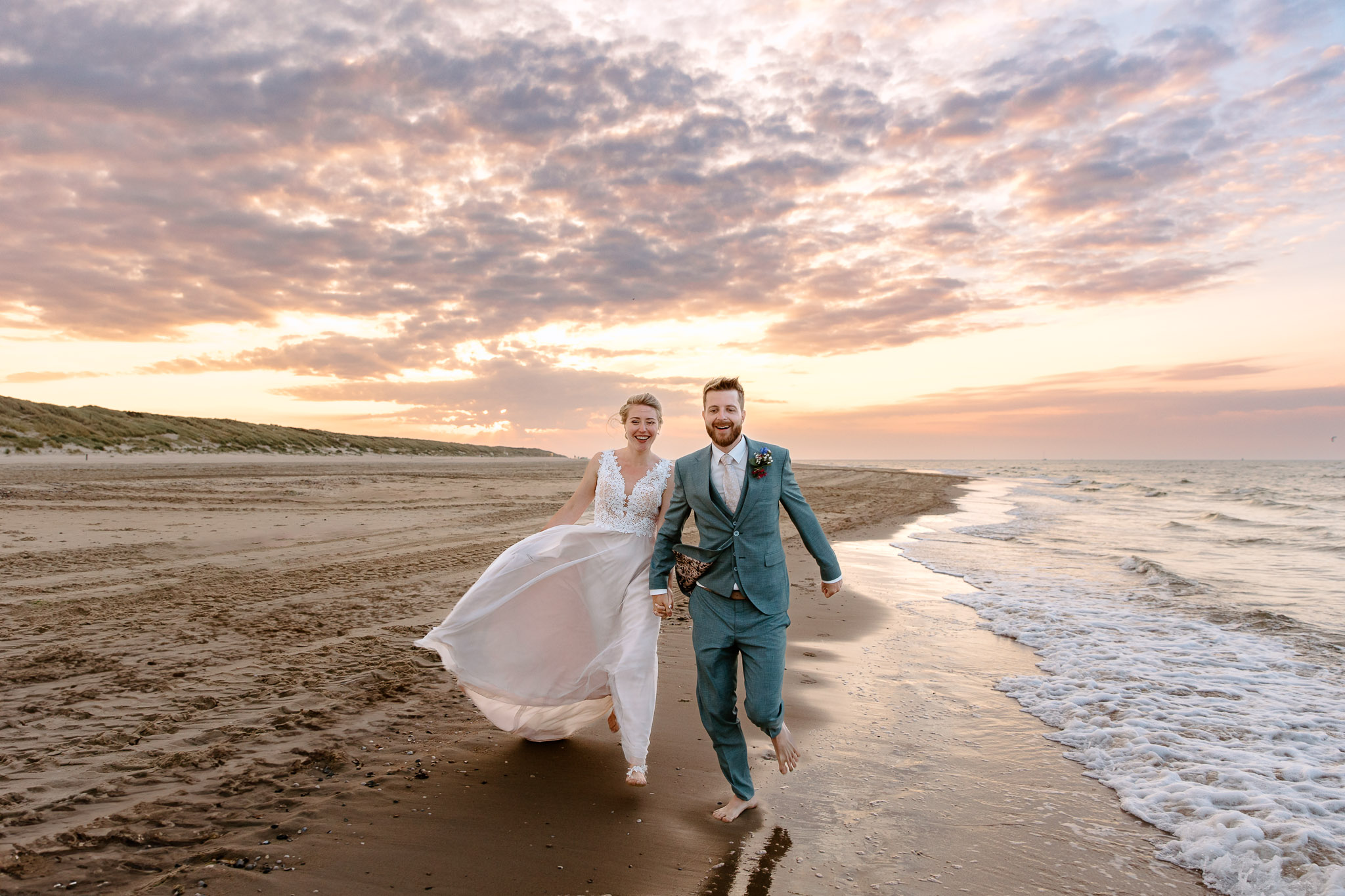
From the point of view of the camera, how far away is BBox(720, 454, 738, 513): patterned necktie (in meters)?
3.64

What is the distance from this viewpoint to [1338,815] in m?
3.82

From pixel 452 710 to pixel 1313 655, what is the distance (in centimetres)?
807

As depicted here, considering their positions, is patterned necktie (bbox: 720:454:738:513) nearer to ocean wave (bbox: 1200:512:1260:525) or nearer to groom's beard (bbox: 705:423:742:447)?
groom's beard (bbox: 705:423:742:447)

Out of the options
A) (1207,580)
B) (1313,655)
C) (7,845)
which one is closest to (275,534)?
(7,845)

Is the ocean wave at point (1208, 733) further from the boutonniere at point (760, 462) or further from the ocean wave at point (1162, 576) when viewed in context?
the boutonniere at point (760, 462)

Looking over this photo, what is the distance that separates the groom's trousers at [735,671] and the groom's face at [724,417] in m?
0.78

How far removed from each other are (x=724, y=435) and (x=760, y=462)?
22cm

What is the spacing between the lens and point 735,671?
358 centimetres

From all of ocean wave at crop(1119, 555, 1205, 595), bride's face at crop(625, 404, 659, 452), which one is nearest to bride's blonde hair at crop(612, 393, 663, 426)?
bride's face at crop(625, 404, 659, 452)

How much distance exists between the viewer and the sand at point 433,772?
3.01 m

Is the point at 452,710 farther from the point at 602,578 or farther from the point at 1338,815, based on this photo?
the point at 1338,815

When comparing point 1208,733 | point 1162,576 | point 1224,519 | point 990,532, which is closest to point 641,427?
point 1208,733

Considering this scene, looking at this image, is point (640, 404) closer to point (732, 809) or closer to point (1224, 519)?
point (732, 809)

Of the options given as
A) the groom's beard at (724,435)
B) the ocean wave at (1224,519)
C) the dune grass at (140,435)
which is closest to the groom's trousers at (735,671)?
the groom's beard at (724,435)
